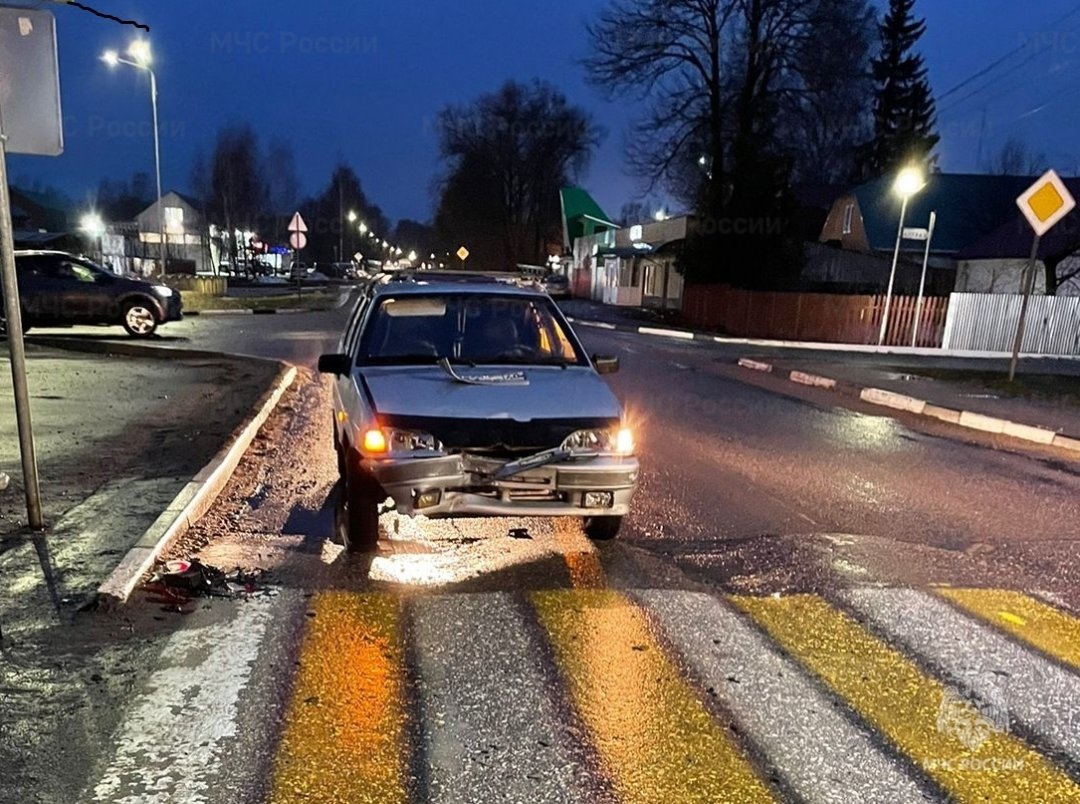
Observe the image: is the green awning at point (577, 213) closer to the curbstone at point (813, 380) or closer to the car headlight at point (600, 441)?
the curbstone at point (813, 380)

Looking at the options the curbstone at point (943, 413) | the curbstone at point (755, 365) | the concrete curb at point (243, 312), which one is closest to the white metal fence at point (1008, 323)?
the curbstone at point (755, 365)

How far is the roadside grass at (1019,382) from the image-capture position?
1359cm

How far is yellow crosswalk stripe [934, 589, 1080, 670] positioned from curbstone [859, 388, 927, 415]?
7913 mm

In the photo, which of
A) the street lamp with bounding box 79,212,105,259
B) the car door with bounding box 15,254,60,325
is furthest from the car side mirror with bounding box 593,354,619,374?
the street lamp with bounding box 79,212,105,259

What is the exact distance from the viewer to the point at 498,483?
198 inches

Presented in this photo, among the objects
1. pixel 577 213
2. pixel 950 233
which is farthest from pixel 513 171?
pixel 950 233

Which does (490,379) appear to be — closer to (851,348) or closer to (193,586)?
(193,586)

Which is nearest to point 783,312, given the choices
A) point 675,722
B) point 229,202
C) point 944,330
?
point 944,330

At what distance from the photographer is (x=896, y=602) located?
495 centimetres

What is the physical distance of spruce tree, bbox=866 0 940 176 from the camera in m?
67.3

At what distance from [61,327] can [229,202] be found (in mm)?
54767

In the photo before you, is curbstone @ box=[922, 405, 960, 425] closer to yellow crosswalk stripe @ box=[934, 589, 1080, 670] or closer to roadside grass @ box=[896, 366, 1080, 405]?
roadside grass @ box=[896, 366, 1080, 405]

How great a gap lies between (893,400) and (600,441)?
31.1 feet

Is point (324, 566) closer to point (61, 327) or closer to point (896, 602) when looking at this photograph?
point (896, 602)
